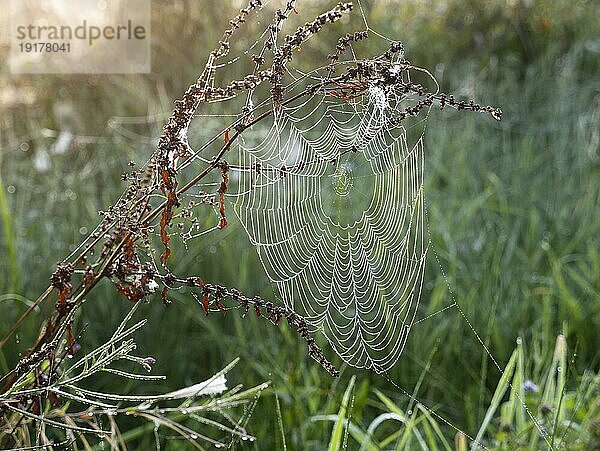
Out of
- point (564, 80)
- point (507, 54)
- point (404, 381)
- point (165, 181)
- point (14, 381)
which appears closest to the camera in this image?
point (165, 181)

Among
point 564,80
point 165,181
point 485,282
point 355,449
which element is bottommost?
Result: point 355,449

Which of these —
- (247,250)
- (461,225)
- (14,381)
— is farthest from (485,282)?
(14,381)

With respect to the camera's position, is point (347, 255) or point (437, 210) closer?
point (347, 255)

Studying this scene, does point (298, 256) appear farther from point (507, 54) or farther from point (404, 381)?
point (507, 54)

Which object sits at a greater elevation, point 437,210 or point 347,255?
point 437,210

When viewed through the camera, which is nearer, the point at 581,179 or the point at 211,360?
the point at 211,360

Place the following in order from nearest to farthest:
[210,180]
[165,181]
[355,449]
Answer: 1. [165,181]
2. [355,449]
3. [210,180]

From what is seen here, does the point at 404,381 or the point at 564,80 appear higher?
the point at 564,80
